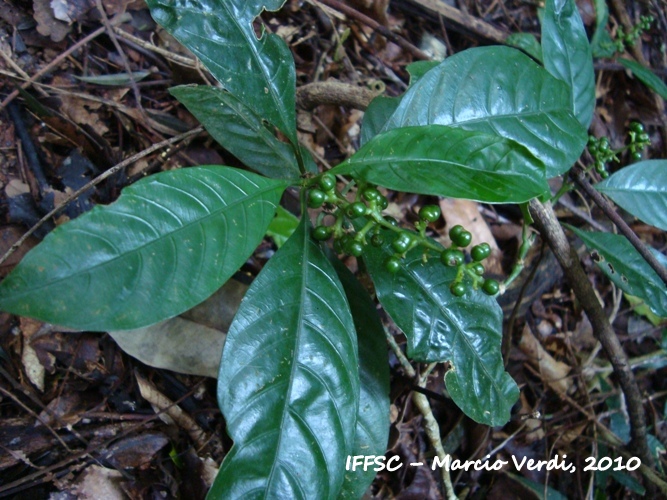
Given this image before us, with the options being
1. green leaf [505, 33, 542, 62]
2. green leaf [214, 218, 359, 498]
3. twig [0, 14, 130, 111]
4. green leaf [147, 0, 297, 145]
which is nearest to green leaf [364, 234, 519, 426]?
green leaf [214, 218, 359, 498]

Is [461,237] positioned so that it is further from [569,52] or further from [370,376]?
[569,52]

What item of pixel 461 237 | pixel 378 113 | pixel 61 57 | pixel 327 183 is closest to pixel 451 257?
pixel 461 237

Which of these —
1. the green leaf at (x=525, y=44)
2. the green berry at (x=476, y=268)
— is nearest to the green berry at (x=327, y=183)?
the green berry at (x=476, y=268)

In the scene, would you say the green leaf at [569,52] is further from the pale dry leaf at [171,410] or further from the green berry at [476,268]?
the pale dry leaf at [171,410]

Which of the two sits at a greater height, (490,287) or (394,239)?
(394,239)

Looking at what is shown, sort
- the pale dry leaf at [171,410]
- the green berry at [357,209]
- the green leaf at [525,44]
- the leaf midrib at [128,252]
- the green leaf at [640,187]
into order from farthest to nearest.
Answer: the green leaf at [525,44] → the green leaf at [640,187] → the pale dry leaf at [171,410] → the green berry at [357,209] → the leaf midrib at [128,252]
